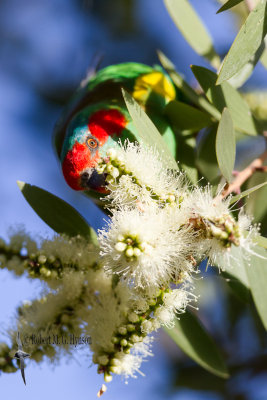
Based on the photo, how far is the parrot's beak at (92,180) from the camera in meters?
1.50

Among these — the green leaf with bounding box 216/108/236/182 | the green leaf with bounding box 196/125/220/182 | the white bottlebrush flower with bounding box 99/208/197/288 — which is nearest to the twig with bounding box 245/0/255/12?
the green leaf with bounding box 196/125/220/182

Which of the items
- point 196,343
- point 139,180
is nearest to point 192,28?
point 139,180

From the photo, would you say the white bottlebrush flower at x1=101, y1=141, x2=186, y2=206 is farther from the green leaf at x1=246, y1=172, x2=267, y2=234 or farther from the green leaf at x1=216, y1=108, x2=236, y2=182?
the green leaf at x1=246, y1=172, x2=267, y2=234

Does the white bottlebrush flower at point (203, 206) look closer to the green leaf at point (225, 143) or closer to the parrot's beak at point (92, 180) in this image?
the green leaf at point (225, 143)

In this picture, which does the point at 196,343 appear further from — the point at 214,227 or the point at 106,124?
the point at 106,124

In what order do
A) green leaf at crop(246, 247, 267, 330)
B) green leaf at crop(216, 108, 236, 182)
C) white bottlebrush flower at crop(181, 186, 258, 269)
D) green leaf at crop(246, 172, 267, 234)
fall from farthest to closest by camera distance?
green leaf at crop(246, 172, 267, 234)
green leaf at crop(246, 247, 267, 330)
green leaf at crop(216, 108, 236, 182)
white bottlebrush flower at crop(181, 186, 258, 269)

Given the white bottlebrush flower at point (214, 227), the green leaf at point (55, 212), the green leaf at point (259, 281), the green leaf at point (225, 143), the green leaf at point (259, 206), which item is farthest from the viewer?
the green leaf at point (55, 212)

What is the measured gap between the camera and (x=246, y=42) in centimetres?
113

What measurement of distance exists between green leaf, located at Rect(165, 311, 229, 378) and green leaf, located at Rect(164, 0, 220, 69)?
37.5 inches

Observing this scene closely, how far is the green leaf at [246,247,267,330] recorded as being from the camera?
122cm

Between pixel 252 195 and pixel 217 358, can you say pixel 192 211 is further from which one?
pixel 217 358

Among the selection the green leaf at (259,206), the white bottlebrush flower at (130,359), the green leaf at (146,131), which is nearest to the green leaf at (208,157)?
the green leaf at (259,206)

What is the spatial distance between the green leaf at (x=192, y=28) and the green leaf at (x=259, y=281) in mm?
854

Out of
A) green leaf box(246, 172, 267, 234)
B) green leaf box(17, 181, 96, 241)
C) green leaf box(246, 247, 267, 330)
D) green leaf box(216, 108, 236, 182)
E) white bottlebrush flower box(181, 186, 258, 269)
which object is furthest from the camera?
green leaf box(17, 181, 96, 241)
